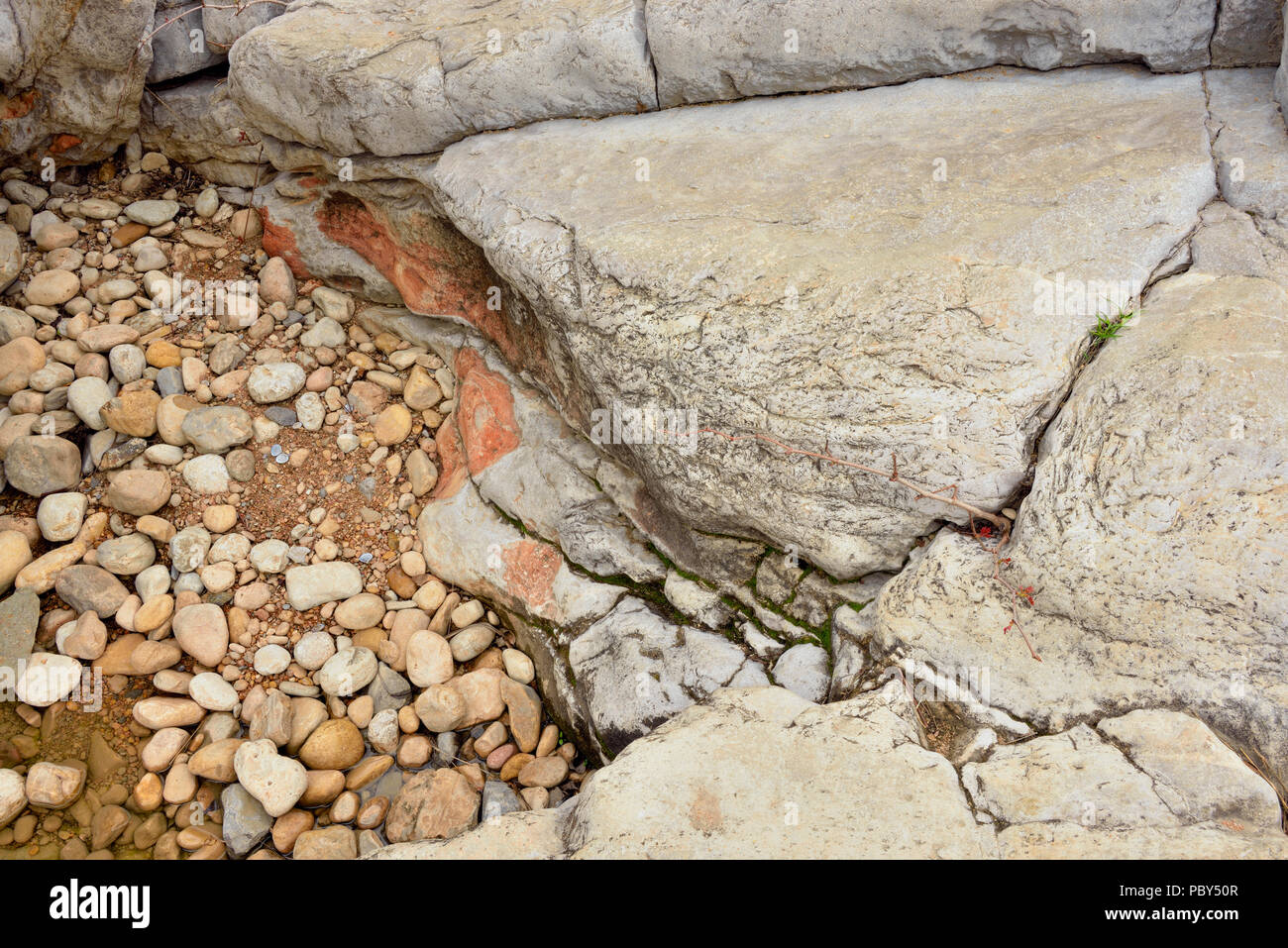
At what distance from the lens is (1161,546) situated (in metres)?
2.54

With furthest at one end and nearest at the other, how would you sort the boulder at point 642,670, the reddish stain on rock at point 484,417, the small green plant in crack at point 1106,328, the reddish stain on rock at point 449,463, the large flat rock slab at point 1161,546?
the reddish stain on rock at point 449,463 < the reddish stain on rock at point 484,417 < the boulder at point 642,670 < the small green plant in crack at point 1106,328 < the large flat rock slab at point 1161,546

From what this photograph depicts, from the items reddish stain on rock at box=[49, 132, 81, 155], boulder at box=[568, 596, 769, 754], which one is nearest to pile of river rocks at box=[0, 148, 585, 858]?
reddish stain on rock at box=[49, 132, 81, 155]

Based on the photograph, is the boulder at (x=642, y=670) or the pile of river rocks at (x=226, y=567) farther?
the pile of river rocks at (x=226, y=567)

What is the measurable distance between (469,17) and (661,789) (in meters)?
3.71

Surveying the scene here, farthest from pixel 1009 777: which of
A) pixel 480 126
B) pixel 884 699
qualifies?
pixel 480 126

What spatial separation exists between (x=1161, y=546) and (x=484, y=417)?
2991 mm

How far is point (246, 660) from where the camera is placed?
396 cm

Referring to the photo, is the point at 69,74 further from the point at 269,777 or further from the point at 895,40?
the point at 895,40

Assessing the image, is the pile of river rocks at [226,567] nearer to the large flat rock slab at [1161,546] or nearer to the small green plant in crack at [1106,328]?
the large flat rock slab at [1161,546]

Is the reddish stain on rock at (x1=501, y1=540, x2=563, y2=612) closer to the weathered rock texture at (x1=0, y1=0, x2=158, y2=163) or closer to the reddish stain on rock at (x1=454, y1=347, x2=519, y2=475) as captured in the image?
the reddish stain on rock at (x1=454, y1=347, x2=519, y2=475)

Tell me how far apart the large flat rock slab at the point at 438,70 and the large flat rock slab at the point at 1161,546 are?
2.50 m

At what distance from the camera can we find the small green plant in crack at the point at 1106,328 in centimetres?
278

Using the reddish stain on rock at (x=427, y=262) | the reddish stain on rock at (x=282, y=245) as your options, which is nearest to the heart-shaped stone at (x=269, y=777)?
the reddish stain on rock at (x=427, y=262)

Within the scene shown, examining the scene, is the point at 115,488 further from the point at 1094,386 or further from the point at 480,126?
the point at 1094,386
